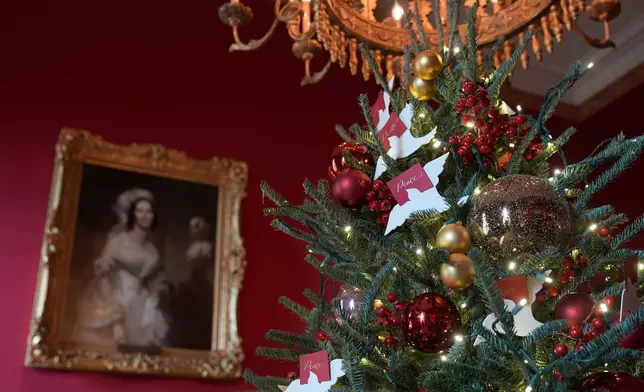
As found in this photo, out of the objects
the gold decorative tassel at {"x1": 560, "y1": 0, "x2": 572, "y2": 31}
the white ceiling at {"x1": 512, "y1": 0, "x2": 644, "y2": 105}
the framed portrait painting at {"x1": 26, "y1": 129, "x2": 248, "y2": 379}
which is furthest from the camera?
the white ceiling at {"x1": 512, "y1": 0, "x2": 644, "y2": 105}

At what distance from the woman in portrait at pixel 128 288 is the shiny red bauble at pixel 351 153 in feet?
4.91

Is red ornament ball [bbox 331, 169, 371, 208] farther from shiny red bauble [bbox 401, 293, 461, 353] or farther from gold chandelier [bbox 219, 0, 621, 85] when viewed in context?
gold chandelier [bbox 219, 0, 621, 85]

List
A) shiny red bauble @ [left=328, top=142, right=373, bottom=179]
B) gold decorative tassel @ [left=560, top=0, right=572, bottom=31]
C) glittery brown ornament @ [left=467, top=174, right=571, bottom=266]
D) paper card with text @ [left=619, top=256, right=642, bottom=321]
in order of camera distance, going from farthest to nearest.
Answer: gold decorative tassel @ [left=560, top=0, right=572, bottom=31], shiny red bauble @ [left=328, top=142, right=373, bottom=179], glittery brown ornament @ [left=467, top=174, right=571, bottom=266], paper card with text @ [left=619, top=256, right=642, bottom=321]

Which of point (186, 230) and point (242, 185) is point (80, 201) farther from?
point (242, 185)

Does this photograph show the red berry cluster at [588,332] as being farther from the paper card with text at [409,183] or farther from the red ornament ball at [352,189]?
the red ornament ball at [352,189]

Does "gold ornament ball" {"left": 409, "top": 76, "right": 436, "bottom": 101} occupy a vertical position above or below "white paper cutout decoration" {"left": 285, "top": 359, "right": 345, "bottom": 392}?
above

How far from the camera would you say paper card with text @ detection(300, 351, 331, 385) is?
35.9 inches

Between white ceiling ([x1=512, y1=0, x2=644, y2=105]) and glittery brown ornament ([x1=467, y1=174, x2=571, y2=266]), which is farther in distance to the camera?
white ceiling ([x1=512, y1=0, x2=644, y2=105])

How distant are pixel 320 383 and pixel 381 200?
0.33 meters

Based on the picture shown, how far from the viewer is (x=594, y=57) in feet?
11.6

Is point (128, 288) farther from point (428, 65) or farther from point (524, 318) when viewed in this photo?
point (524, 318)

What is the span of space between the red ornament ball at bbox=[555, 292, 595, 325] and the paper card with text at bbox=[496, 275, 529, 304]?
0.06 metres

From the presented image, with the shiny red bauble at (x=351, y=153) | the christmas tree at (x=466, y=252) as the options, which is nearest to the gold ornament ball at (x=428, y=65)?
the christmas tree at (x=466, y=252)

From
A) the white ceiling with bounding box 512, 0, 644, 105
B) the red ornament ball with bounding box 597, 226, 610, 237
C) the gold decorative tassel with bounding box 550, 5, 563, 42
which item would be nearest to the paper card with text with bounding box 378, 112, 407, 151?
the red ornament ball with bounding box 597, 226, 610, 237
